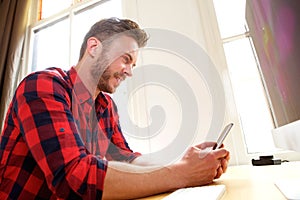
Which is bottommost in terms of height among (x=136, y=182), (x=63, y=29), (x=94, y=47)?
(x=136, y=182)

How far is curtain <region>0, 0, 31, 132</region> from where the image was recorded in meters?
1.85

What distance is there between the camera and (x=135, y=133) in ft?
4.28

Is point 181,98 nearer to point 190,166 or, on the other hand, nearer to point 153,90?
point 153,90

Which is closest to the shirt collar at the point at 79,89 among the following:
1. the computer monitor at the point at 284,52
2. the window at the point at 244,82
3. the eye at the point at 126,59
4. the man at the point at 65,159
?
the man at the point at 65,159

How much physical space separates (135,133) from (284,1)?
1059 mm

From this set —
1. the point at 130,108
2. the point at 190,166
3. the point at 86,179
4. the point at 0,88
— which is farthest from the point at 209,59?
the point at 0,88

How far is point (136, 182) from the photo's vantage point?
477mm

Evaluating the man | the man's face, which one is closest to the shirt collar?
the man

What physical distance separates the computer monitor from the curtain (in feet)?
6.29

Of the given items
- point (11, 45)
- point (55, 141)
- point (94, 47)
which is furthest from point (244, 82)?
point (11, 45)

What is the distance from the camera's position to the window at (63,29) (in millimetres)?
1854

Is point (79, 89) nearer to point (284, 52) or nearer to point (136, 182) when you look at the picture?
point (136, 182)

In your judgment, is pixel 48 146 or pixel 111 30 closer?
pixel 48 146

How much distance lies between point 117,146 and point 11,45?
5.20ft
